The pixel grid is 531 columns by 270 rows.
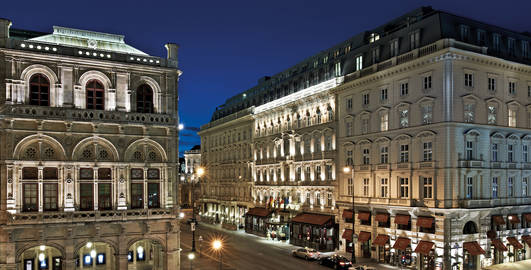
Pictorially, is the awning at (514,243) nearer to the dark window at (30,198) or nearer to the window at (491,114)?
the window at (491,114)

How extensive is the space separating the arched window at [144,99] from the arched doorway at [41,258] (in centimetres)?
1283

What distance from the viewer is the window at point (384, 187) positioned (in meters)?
52.6

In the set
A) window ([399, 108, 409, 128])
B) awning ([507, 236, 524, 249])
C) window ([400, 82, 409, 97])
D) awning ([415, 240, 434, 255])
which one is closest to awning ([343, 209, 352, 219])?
awning ([415, 240, 434, 255])

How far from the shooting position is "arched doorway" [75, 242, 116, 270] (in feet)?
127

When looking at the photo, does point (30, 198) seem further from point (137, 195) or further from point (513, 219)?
point (513, 219)

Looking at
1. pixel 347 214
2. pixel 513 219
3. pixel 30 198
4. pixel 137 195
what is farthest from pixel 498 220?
pixel 30 198

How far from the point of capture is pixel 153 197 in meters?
40.3

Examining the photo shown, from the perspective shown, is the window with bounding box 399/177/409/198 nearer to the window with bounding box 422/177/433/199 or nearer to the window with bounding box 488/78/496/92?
the window with bounding box 422/177/433/199

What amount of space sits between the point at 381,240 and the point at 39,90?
36.1 metres

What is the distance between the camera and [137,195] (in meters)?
39.7

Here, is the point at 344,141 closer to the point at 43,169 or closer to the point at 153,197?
the point at 153,197

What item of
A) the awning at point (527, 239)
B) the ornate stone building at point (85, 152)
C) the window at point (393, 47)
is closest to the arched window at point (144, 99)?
the ornate stone building at point (85, 152)

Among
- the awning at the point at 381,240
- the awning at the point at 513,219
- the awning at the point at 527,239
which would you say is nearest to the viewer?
the awning at the point at 513,219

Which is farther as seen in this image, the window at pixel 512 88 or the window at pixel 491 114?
the window at pixel 512 88
